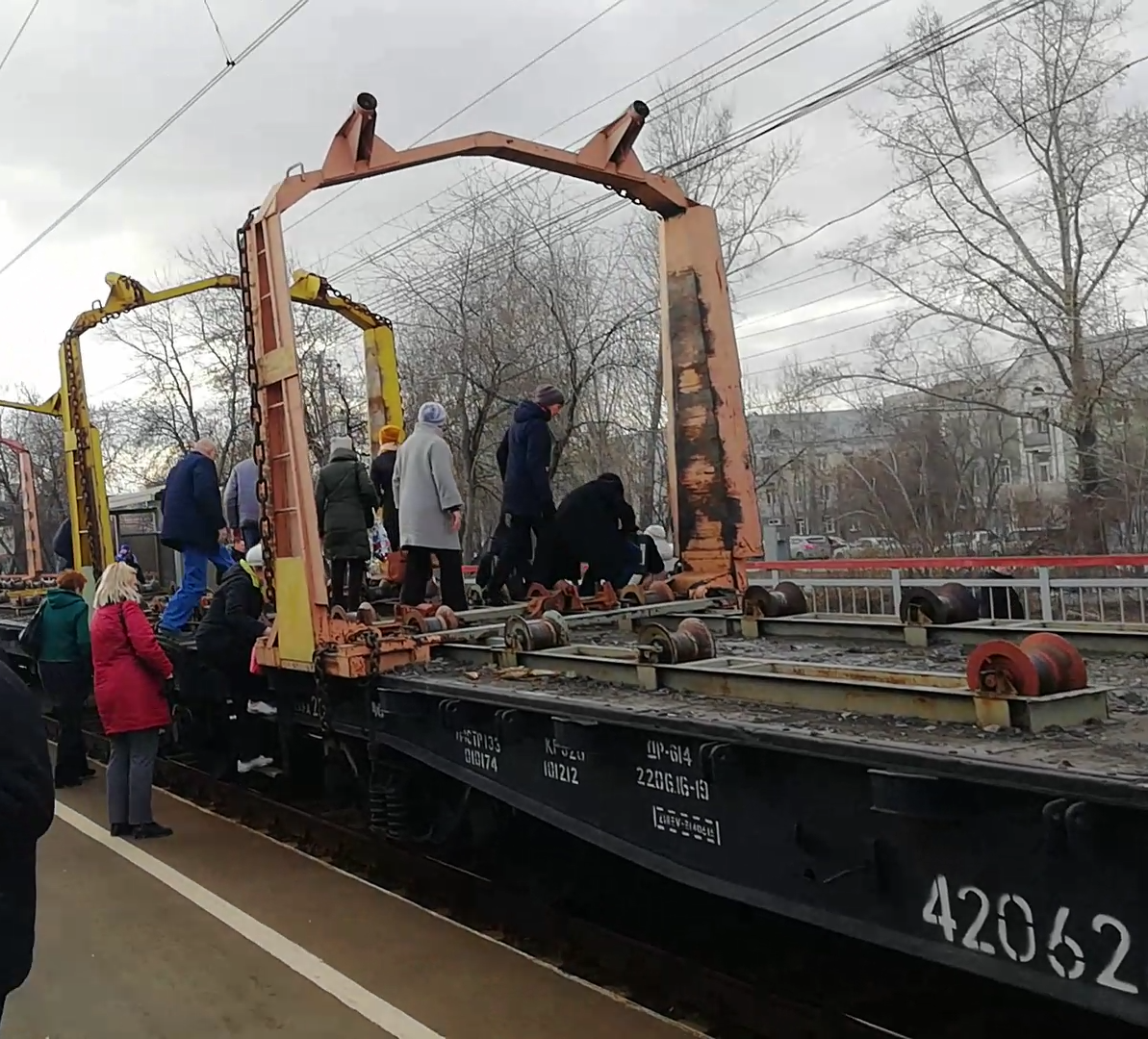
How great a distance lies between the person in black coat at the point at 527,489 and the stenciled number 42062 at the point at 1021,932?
5.51 metres

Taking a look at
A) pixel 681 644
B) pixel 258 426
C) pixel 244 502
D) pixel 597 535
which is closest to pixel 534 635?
pixel 681 644

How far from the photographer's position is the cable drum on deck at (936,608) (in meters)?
5.31

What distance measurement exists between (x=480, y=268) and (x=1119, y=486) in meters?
14.4

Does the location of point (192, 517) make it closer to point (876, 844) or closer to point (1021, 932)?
point (876, 844)

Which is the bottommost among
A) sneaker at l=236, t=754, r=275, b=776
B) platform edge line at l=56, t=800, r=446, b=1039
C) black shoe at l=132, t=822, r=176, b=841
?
platform edge line at l=56, t=800, r=446, b=1039

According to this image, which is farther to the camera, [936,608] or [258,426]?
[258,426]

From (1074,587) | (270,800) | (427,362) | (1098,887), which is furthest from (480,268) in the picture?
(1098,887)

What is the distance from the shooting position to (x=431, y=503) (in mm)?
7738

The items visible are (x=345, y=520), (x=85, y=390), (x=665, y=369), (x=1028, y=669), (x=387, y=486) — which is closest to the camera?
(x=1028, y=669)

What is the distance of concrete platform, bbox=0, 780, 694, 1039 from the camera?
4.61 m

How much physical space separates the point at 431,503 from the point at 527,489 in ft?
2.97

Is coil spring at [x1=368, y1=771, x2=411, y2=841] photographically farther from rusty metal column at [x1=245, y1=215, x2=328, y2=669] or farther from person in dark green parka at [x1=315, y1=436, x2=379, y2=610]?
person in dark green parka at [x1=315, y1=436, x2=379, y2=610]

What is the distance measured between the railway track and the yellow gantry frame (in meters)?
4.95

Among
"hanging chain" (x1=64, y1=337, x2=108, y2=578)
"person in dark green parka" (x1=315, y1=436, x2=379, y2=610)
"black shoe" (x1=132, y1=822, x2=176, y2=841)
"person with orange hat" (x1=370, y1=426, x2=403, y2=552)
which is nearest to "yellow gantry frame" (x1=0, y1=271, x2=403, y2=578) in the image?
"hanging chain" (x1=64, y1=337, x2=108, y2=578)
